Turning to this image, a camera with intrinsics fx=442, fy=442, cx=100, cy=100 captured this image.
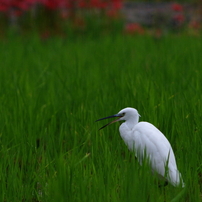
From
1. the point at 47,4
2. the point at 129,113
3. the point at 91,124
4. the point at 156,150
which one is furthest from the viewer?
the point at 47,4

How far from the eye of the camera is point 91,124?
2.34 m

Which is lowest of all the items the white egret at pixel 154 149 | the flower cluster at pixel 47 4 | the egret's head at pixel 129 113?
the flower cluster at pixel 47 4

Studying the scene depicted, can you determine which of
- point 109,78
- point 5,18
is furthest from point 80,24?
point 109,78

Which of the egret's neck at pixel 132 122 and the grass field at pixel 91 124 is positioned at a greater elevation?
the egret's neck at pixel 132 122

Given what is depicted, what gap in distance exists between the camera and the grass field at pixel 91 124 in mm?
1590

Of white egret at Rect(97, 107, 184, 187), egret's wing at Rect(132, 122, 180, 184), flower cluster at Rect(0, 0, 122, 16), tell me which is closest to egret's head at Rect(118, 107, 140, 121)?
white egret at Rect(97, 107, 184, 187)

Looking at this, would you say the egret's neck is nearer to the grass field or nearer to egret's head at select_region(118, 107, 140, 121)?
egret's head at select_region(118, 107, 140, 121)

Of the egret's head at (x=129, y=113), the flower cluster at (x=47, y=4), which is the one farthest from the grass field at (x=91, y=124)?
the flower cluster at (x=47, y=4)

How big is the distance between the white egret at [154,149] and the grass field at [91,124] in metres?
0.05

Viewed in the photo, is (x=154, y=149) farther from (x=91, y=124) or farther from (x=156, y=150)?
(x=91, y=124)

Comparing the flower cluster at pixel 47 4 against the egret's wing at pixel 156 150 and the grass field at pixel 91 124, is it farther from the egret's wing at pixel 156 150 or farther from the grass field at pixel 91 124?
the egret's wing at pixel 156 150

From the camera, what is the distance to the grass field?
5.22 ft

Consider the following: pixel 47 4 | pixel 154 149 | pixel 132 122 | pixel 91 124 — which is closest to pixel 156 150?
pixel 154 149

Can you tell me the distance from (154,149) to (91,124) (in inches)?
23.9
